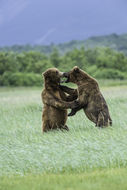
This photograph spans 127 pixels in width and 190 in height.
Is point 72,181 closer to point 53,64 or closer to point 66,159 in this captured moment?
point 66,159

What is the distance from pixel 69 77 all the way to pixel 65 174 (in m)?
2.42

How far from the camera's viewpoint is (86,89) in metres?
7.07

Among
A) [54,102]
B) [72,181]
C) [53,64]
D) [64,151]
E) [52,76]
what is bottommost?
[53,64]

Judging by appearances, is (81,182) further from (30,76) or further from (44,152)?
(30,76)

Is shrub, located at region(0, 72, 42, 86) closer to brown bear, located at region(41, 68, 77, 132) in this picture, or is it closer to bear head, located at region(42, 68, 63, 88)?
brown bear, located at region(41, 68, 77, 132)

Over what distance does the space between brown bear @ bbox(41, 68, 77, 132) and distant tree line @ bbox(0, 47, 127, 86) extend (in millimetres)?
24958

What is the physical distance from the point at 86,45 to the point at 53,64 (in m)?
68.8

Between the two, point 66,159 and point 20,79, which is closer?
point 66,159

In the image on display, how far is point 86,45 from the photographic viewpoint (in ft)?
377

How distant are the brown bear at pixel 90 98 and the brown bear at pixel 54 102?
15 cm

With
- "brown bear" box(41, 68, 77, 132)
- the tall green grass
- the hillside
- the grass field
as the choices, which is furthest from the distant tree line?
the hillside

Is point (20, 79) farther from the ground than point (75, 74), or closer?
closer

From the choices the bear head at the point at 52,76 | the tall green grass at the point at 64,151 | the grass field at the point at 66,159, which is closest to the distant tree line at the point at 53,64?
the bear head at the point at 52,76

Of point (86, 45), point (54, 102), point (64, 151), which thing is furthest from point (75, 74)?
point (86, 45)
